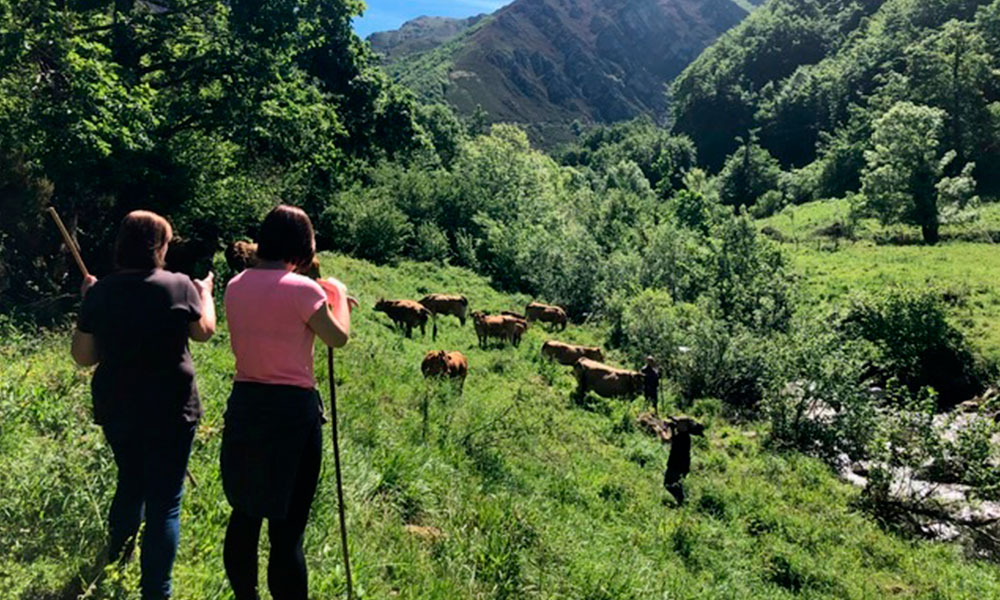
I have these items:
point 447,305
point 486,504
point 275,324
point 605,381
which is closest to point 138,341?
point 275,324

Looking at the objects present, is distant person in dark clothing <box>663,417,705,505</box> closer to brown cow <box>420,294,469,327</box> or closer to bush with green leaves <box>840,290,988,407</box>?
brown cow <box>420,294,469,327</box>

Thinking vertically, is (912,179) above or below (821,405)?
above

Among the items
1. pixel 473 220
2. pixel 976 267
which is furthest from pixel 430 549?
pixel 976 267

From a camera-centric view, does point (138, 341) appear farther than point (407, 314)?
No

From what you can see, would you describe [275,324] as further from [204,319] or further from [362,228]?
[362,228]

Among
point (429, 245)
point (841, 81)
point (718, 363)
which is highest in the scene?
point (841, 81)

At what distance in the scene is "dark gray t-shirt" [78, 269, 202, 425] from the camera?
2.98 m

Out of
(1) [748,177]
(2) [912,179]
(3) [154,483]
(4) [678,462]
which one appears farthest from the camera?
(1) [748,177]

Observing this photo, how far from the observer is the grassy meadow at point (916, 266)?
2438 centimetres

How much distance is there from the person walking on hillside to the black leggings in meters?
0.38

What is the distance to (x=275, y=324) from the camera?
289cm

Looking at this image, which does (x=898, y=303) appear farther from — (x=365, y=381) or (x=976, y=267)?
(x=365, y=381)

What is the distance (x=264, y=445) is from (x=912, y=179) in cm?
4197

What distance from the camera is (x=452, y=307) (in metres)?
20.5
